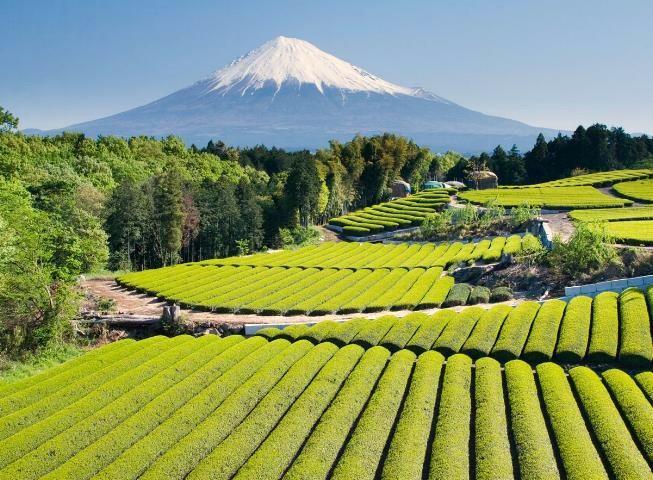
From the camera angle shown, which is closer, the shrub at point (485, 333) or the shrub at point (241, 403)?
the shrub at point (241, 403)

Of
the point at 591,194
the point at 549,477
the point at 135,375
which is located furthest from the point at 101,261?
the point at 591,194

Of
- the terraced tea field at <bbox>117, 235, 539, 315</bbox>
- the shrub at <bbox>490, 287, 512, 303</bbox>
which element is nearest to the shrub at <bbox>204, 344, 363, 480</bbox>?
the terraced tea field at <bbox>117, 235, 539, 315</bbox>

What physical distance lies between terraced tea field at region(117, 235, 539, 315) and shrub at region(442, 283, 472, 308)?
52 centimetres

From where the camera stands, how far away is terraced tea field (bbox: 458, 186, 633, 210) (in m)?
62.9

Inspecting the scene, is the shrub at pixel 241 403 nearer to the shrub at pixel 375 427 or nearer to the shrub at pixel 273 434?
the shrub at pixel 273 434

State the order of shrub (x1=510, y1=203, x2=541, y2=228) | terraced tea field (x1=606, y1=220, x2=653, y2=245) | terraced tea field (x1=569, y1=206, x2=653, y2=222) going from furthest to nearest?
shrub (x1=510, y1=203, x2=541, y2=228) < terraced tea field (x1=569, y1=206, x2=653, y2=222) < terraced tea field (x1=606, y1=220, x2=653, y2=245)

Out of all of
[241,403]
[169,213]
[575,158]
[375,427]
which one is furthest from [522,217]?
[575,158]

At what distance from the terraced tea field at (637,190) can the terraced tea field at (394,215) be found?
2438 cm

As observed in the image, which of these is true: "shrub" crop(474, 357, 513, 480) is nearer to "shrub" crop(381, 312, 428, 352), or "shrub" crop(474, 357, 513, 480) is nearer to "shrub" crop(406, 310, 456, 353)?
"shrub" crop(406, 310, 456, 353)

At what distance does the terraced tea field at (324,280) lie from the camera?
3609cm

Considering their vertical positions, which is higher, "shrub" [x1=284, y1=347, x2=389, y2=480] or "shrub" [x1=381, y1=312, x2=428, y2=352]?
"shrub" [x1=381, y1=312, x2=428, y2=352]

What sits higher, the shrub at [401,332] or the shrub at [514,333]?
the shrub at [514,333]

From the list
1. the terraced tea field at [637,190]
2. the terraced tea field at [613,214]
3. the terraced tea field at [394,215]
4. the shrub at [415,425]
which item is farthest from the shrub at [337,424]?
the terraced tea field at [637,190]

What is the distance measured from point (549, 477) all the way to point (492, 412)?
397 cm
